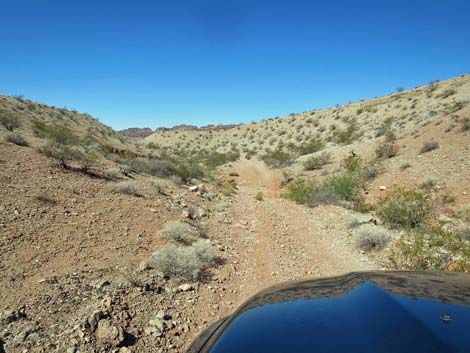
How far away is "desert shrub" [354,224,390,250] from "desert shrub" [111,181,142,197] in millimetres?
7350

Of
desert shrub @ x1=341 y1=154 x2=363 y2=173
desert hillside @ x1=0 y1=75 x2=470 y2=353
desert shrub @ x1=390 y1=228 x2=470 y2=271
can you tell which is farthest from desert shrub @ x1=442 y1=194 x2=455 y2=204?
desert shrub @ x1=341 y1=154 x2=363 y2=173

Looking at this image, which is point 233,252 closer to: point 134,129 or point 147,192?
point 147,192

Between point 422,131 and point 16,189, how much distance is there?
1946cm

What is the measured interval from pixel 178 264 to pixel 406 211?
7.37m

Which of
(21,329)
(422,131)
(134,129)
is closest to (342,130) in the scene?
(422,131)

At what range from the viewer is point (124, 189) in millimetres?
11117

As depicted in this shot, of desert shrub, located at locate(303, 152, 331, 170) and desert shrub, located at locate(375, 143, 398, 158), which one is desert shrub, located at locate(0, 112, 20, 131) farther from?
desert shrub, located at locate(375, 143, 398, 158)

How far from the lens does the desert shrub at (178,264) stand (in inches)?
265

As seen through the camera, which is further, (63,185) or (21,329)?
(63,185)

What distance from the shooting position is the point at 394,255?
7.89 m

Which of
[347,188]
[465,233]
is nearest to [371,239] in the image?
[465,233]

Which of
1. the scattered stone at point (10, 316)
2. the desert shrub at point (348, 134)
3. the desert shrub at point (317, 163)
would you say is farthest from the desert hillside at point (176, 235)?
the desert shrub at point (348, 134)

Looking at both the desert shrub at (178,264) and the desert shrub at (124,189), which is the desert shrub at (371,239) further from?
the desert shrub at (124,189)

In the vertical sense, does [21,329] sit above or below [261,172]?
below
